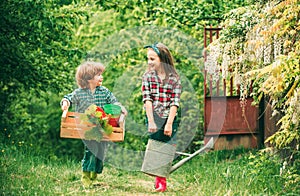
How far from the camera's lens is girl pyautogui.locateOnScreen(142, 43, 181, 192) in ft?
18.9

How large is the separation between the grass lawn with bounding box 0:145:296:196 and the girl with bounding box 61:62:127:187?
0.21m

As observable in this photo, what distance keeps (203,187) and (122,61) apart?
5.84m

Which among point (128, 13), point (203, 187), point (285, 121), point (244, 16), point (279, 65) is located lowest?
point (203, 187)

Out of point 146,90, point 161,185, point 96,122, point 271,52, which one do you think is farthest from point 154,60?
point 161,185

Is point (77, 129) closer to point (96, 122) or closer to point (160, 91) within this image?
point (96, 122)

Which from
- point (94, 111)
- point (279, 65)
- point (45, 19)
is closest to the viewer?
point (279, 65)

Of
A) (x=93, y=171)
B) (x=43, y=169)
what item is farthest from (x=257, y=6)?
(x=43, y=169)

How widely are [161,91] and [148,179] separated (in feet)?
5.60

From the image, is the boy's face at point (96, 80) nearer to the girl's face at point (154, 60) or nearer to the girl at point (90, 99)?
the girl at point (90, 99)

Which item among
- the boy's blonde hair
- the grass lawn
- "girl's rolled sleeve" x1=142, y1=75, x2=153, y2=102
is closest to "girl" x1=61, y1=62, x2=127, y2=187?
the boy's blonde hair

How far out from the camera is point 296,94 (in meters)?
4.61

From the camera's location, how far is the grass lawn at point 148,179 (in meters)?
5.54

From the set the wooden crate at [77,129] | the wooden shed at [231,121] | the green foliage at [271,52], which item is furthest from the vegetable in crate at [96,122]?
the wooden shed at [231,121]

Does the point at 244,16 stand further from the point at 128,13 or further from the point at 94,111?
the point at 128,13
